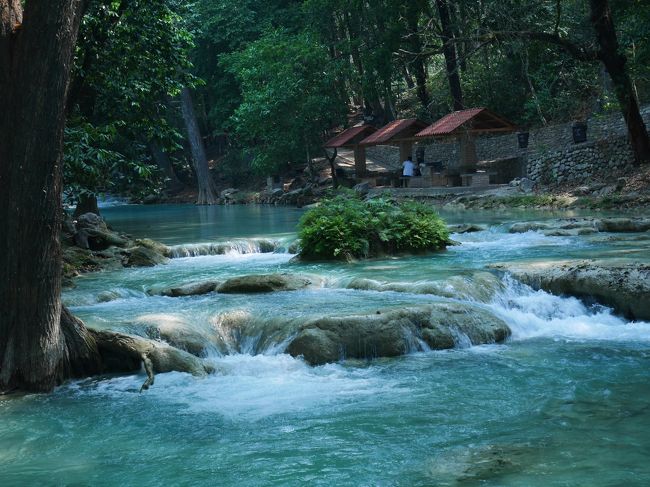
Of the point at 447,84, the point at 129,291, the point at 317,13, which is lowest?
the point at 129,291

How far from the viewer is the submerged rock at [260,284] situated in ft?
40.9

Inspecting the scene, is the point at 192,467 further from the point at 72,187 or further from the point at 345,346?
the point at 72,187

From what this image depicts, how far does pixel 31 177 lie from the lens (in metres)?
7.52

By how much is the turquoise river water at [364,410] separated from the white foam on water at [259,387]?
2 centimetres

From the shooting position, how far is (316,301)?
1136 centimetres

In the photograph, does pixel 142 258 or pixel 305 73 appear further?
pixel 305 73

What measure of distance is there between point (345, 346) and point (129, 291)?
5281mm

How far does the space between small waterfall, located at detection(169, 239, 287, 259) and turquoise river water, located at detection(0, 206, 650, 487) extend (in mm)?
6508

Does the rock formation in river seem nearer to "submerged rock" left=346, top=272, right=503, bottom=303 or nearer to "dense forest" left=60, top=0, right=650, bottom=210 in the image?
"dense forest" left=60, top=0, right=650, bottom=210

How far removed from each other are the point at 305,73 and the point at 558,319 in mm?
28295

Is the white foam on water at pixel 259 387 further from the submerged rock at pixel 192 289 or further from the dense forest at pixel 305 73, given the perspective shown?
the dense forest at pixel 305 73

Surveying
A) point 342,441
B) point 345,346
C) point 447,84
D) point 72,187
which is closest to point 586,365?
point 345,346

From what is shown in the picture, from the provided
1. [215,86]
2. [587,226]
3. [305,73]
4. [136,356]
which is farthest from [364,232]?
[215,86]

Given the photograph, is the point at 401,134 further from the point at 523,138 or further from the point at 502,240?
the point at 502,240
